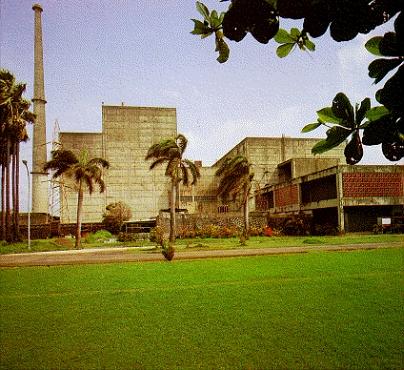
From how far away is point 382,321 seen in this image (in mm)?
5488

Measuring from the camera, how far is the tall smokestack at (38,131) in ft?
165

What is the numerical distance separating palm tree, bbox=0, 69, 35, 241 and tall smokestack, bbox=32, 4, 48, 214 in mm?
17463

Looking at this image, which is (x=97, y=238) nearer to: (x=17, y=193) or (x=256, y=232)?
(x=17, y=193)

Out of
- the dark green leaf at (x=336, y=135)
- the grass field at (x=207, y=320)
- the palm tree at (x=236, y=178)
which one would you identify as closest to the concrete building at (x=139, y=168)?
the palm tree at (x=236, y=178)

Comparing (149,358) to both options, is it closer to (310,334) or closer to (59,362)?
(59,362)

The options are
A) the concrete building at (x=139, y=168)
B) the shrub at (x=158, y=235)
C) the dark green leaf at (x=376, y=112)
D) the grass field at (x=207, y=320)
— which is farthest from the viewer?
the concrete building at (x=139, y=168)

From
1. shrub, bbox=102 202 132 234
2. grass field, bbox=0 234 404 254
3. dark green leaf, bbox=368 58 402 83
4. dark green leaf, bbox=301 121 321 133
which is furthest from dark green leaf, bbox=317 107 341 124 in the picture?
shrub, bbox=102 202 132 234

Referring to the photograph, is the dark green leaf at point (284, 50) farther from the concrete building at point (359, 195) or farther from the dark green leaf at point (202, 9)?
the concrete building at point (359, 195)

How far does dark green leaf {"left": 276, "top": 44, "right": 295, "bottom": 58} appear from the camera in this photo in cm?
173

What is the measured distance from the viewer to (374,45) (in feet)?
4.51

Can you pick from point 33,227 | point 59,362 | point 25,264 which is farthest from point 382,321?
point 33,227

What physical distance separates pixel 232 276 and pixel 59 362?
6.57 meters

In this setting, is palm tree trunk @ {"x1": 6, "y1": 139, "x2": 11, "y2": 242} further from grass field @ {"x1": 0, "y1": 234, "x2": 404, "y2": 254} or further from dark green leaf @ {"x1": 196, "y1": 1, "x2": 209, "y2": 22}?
dark green leaf @ {"x1": 196, "y1": 1, "x2": 209, "y2": 22}

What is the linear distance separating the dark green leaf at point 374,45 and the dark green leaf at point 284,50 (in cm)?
45
